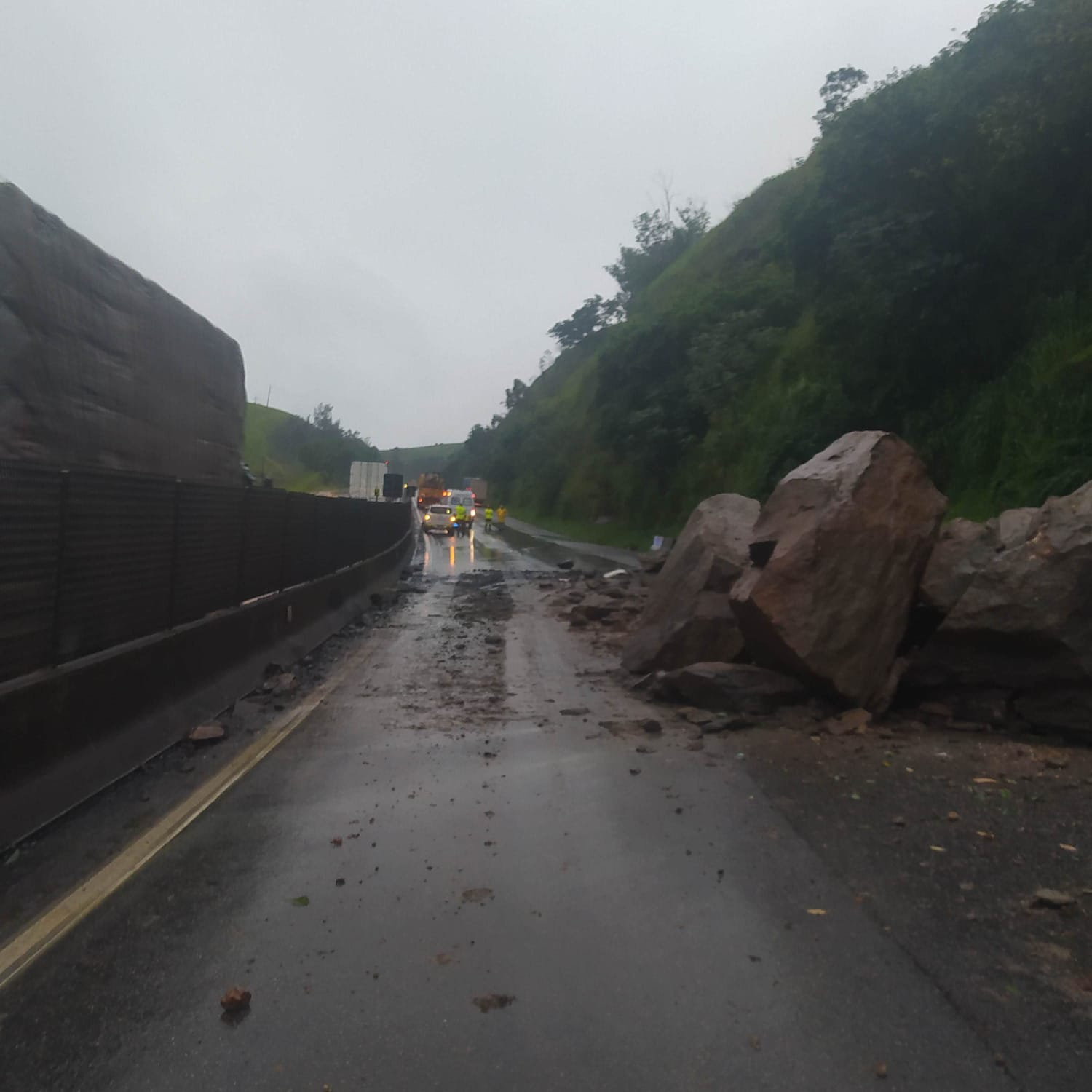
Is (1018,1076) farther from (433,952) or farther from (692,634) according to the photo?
(692,634)

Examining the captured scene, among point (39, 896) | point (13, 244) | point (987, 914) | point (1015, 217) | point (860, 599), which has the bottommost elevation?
point (39, 896)

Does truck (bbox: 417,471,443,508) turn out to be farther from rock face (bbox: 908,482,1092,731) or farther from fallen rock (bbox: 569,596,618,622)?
rock face (bbox: 908,482,1092,731)

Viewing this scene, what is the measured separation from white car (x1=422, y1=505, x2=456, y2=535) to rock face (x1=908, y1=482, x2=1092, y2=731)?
48132mm

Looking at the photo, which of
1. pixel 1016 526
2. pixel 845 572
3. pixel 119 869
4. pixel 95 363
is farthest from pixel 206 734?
pixel 1016 526

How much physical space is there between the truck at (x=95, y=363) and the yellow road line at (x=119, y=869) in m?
2.45

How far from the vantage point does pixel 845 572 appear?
9.14 m

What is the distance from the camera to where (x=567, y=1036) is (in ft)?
12.3

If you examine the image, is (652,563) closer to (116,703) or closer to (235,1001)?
(116,703)

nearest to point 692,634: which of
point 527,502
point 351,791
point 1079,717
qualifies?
point 1079,717

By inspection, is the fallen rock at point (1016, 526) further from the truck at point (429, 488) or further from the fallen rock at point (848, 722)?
the truck at point (429, 488)

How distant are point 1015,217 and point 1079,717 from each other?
59.7 ft

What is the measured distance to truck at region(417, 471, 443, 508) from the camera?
79.8 m

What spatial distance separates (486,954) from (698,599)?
7.05 m

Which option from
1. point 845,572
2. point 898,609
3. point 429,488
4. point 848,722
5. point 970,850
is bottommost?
point 970,850
